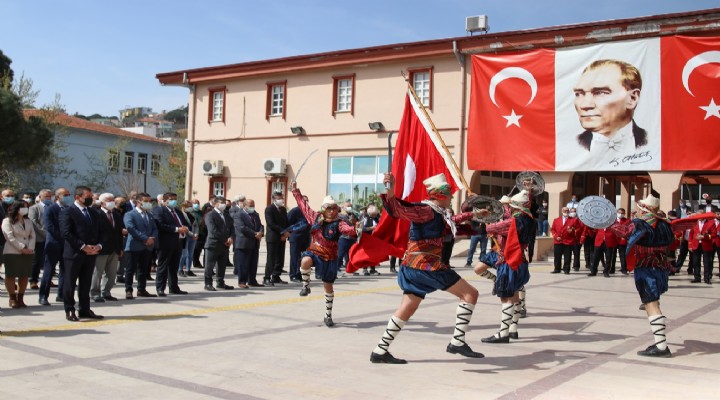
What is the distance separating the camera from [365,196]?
91.5 ft

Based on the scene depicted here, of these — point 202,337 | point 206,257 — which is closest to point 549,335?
point 202,337

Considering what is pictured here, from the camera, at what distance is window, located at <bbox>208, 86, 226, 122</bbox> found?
32.3 meters

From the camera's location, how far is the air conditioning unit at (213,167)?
31.8 metres

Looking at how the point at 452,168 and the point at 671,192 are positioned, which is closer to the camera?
the point at 452,168

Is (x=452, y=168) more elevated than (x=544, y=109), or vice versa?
(x=544, y=109)

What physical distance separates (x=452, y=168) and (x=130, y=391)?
735 cm

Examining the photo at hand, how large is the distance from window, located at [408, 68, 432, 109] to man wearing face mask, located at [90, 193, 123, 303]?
52.9ft

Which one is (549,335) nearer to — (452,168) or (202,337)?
(452,168)

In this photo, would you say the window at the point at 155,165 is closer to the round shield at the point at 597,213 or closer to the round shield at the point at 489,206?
the round shield at the point at 489,206

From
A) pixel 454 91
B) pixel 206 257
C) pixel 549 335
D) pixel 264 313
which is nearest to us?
pixel 549 335

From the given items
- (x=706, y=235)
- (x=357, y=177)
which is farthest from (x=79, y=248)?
(x=357, y=177)

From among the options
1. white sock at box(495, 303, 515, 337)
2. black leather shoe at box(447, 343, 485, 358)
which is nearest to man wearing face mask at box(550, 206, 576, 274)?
white sock at box(495, 303, 515, 337)

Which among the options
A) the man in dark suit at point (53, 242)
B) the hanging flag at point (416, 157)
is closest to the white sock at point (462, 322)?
the hanging flag at point (416, 157)
